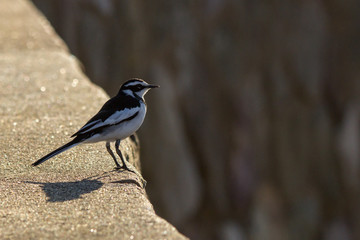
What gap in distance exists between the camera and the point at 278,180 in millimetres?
8508

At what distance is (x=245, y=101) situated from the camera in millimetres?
8430

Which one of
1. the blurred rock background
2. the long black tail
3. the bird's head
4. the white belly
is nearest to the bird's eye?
the bird's head

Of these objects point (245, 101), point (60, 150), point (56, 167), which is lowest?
point (245, 101)

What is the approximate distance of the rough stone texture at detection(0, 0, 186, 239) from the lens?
2.46 metres

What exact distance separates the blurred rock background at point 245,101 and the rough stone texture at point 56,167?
86.4 inches

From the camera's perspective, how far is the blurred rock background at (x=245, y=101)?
26.1 feet

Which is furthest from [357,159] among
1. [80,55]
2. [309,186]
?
[80,55]

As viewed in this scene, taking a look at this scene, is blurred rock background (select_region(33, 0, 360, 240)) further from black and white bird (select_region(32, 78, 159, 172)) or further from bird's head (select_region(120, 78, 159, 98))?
black and white bird (select_region(32, 78, 159, 172))

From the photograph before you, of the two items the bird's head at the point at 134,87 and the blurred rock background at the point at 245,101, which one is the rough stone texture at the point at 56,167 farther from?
the blurred rock background at the point at 245,101

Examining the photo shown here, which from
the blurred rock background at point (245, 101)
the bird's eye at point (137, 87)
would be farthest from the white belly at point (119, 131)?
the blurred rock background at point (245, 101)

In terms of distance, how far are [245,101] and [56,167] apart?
5365 mm

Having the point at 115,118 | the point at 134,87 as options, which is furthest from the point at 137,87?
the point at 115,118

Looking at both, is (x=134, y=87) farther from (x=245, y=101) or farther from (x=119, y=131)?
(x=245, y=101)

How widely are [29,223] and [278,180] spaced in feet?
20.6
